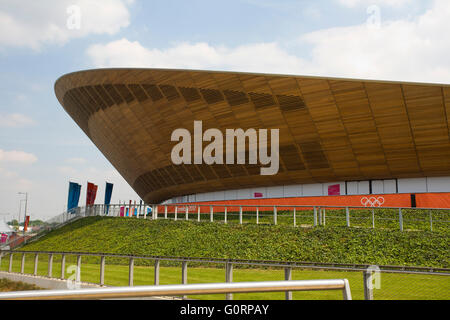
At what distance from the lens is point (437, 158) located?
92.3 feet

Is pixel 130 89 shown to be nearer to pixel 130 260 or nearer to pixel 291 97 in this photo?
pixel 291 97

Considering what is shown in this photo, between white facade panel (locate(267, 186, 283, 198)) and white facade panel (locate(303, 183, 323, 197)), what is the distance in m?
2.10

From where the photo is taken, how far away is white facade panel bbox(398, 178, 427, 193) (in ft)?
99.8

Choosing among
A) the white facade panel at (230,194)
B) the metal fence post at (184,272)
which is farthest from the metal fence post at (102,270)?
the white facade panel at (230,194)

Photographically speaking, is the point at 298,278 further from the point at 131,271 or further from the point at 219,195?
the point at 219,195

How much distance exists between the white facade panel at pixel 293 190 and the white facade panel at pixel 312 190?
1.38ft

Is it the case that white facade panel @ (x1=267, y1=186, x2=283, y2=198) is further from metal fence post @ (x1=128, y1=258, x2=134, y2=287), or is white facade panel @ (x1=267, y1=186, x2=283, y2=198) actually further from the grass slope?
metal fence post @ (x1=128, y1=258, x2=134, y2=287)

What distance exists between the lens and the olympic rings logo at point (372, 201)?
1215 inches

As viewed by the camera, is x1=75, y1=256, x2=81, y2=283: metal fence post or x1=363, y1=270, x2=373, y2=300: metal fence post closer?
x1=363, y1=270, x2=373, y2=300: metal fence post

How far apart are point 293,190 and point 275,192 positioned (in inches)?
64.3

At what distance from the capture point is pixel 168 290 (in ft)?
7.78

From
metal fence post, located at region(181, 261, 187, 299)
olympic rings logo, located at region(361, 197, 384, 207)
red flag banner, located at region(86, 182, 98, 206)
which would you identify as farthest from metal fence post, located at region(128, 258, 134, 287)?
red flag banner, located at region(86, 182, 98, 206)

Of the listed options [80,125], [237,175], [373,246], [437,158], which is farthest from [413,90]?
[80,125]

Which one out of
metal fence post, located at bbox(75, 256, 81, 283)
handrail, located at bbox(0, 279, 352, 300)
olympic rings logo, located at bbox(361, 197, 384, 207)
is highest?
olympic rings logo, located at bbox(361, 197, 384, 207)
